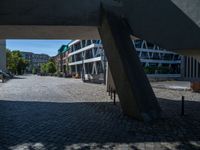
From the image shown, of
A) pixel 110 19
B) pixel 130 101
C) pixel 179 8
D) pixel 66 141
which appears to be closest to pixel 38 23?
pixel 110 19

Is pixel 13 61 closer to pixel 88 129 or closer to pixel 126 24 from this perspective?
pixel 126 24

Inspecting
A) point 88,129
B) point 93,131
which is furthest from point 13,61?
point 93,131

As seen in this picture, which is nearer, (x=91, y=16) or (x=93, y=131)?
(x=93, y=131)

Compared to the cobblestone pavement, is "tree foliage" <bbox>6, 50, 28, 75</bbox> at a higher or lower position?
higher

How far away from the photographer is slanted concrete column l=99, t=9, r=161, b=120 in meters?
13.2

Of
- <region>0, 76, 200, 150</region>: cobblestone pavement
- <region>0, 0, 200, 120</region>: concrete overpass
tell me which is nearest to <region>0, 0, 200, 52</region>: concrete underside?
<region>0, 0, 200, 120</region>: concrete overpass

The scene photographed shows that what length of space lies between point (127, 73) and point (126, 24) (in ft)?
10.1

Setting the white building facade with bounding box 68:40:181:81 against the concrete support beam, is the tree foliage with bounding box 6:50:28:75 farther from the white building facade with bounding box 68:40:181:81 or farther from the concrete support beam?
the concrete support beam

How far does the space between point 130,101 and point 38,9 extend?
6.29 meters

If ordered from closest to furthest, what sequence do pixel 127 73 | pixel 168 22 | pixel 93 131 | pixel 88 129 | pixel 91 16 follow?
pixel 93 131
pixel 88 129
pixel 168 22
pixel 127 73
pixel 91 16

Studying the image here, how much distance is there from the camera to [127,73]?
13727 millimetres

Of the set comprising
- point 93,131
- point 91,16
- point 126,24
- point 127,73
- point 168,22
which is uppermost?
point 91,16

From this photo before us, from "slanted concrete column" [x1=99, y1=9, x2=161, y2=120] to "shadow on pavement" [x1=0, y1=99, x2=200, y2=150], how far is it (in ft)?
1.84

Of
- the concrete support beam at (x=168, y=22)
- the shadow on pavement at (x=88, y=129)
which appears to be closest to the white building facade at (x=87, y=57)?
the concrete support beam at (x=168, y=22)
